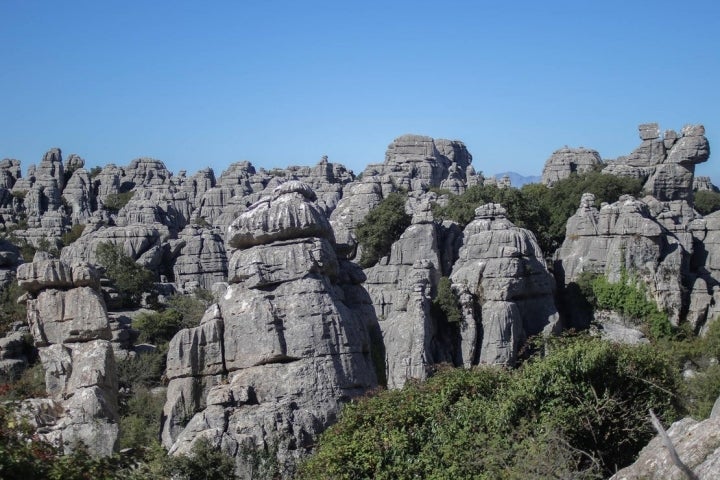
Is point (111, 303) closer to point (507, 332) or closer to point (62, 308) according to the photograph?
point (507, 332)

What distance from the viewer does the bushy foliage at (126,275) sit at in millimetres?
41578

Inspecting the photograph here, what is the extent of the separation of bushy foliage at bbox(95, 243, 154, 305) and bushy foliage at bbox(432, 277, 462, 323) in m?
14.4

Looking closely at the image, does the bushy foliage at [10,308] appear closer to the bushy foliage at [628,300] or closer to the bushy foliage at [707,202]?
the bushy foliage at [628,300]

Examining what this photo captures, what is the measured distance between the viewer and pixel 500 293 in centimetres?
3209

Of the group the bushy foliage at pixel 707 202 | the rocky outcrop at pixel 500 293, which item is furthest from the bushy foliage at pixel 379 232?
the bushy foliage at pixel 707 202

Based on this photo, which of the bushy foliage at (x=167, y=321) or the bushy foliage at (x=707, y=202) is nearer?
the bushy foliage at (x=167, y=321)

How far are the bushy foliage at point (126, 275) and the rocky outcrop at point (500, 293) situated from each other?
543 inches

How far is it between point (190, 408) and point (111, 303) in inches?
749

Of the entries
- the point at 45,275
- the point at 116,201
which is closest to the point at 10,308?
the point at 45,275

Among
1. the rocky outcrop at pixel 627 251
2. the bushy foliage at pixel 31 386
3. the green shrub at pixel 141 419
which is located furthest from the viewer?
the rocky outcrop at pixel 627 251

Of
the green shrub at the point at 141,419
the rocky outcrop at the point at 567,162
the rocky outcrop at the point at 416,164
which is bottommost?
the green shrub at the point at 141,419

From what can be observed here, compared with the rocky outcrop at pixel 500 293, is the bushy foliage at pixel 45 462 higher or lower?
lower

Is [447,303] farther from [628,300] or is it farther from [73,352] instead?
[73,352]

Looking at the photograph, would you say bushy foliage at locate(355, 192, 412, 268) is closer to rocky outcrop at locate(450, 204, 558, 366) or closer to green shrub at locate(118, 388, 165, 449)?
rocky outcrop at locate(450, 204, 558, 366)
